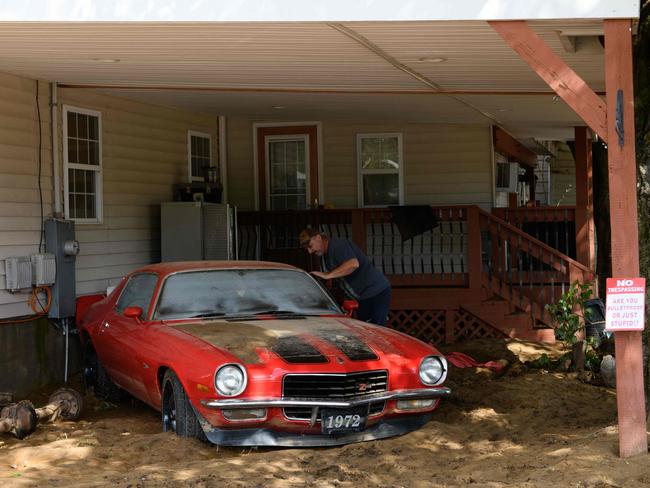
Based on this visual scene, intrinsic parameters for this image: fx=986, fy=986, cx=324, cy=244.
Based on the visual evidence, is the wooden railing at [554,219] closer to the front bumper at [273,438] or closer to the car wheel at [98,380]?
the car wheel at [98,380]

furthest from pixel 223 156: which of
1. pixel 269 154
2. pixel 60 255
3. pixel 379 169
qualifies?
pixel 60 255

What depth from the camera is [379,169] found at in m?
15.4

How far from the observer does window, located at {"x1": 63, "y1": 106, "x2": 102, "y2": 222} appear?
1146cm

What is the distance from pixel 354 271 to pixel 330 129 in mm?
Result: 4922

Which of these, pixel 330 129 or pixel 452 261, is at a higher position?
pixel 330 129

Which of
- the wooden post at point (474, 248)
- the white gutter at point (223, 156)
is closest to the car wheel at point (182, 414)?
the wooden post at point (474, 248)

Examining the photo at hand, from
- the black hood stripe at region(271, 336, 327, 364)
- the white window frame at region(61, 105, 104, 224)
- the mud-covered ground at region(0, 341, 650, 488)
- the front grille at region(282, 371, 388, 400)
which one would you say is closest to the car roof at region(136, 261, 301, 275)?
the mud-covered ground at region(0, 341, 650, 488)

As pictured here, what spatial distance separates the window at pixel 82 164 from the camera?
37.6ft

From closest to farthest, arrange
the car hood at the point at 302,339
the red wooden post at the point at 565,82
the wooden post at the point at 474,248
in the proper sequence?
1. the red wooden post at the point at 565,82
2. the car hood at the point at 302,339
3. the wooden post at the point at 474,248

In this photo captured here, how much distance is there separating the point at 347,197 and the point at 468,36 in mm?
7489

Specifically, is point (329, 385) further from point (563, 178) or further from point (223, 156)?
point (563, 178)

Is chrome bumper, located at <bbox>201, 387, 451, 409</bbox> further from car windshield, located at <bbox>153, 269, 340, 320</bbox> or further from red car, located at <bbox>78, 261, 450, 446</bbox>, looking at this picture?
car windshield, located at <bbox>153, 269, 340, 320</bbox>

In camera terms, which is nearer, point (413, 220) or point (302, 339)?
point (302, 339)

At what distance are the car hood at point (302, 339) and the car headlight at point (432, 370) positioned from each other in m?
0.11
